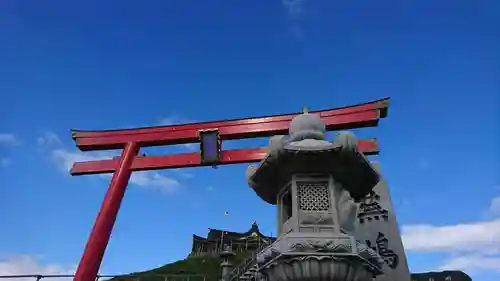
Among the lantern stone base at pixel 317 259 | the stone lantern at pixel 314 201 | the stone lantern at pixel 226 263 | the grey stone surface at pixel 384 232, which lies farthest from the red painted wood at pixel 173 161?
the lantern stone base at pixel 317 259

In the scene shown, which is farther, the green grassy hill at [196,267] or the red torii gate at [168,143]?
the green grassy hill at [196,267]

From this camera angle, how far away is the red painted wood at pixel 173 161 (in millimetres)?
12781

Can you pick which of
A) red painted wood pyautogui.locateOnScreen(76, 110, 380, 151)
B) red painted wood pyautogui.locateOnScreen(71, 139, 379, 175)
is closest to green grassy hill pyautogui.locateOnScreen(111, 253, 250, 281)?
red painted wood pyautogui.locateOnScreen(71, 139, 379, 175)

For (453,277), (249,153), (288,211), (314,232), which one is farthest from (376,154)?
(453,277)

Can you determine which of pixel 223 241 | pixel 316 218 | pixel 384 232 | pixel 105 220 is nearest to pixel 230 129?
pixel 105 220

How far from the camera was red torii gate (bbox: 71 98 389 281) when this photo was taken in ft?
38.9

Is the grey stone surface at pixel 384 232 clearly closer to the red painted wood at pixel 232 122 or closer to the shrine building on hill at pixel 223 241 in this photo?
the red painted wood at pixel 232 122

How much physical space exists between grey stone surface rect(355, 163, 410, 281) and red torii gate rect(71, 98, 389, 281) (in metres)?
3.31

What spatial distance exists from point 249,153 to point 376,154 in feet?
12.3

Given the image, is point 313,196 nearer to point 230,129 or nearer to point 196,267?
point 230,129

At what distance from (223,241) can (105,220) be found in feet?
87.5

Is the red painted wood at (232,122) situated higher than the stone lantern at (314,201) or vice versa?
the red painted wood at (232,122)

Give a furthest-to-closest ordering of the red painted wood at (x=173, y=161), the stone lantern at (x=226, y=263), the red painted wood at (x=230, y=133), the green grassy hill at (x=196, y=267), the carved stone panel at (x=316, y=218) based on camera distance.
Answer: the green grassy hill at (x=196, y=267), the red painted wood at (x=173, y=161), the red painted wood at (x=230, y=133), the stone lantern at (x=226, y=263), the carved stone panel at (x=316, y=218)

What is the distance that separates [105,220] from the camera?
1235 centimetres
